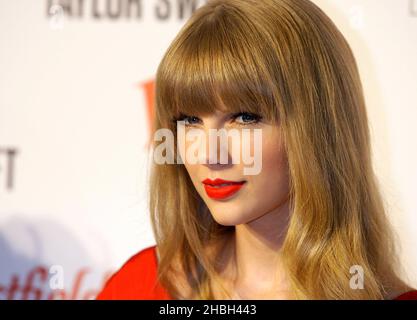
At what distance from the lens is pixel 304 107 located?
0.97 m

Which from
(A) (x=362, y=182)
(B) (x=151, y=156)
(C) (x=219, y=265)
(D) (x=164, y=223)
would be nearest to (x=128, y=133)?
(B) (x=151, y=156)

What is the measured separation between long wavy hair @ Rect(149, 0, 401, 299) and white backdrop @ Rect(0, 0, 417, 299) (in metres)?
0.25

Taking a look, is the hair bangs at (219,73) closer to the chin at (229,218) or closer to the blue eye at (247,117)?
the blue eye at (247,117)

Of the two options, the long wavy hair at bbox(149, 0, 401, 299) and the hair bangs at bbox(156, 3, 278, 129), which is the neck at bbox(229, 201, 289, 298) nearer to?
the long wavy hair at bbox(149, 0, 401, 299)

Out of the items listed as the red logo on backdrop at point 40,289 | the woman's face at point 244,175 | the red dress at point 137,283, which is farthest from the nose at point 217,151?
the red logo on backdrop at point 40,289

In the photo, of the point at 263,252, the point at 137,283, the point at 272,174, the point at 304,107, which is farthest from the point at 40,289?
the point at 304,107

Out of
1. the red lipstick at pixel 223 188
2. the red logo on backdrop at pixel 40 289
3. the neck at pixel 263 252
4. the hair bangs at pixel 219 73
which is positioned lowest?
the red logo on backdrop at pixel 40 289

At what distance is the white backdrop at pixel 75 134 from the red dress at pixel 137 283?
0.43 ft

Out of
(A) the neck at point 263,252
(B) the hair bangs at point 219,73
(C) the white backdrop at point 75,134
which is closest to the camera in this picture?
(B) the hair bangs at point 219,73

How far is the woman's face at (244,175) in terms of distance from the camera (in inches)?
38.4

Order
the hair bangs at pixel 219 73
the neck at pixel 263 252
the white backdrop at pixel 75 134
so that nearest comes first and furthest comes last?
the hair bangs at pixel 219 73, the neck at pixel 263 252, the white backdrop at pixel 75 134

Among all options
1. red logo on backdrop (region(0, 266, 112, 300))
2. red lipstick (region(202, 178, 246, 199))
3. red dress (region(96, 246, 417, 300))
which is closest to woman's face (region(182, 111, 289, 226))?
red lipstick (region(202, 178, 246, 199))

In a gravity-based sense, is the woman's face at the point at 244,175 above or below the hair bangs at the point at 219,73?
below

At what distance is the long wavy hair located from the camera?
37.1 inches
